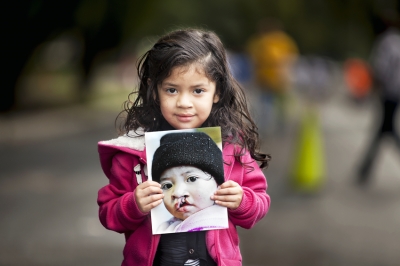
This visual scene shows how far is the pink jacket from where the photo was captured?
2318 mm

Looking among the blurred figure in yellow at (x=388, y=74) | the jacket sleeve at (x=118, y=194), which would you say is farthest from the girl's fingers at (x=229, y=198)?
the blurred figure in yellow at (x=388, y=74)

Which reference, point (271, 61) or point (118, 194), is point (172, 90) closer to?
point (118, 194)

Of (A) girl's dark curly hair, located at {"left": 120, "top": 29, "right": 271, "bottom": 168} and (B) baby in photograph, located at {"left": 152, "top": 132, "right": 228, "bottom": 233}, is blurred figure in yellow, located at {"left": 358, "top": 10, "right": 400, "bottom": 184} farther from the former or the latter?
(B) baby in photograph, located at {"left": 152, "top": 132, "right": 228, "bottom": 233}

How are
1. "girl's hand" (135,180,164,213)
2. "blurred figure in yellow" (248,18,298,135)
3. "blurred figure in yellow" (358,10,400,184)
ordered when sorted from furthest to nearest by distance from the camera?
"blurred figure in yellow" (248,18,298,135)
"blurred figure in yellow" (358,10,400,184)
"girl's hand" (135,180,164,213)

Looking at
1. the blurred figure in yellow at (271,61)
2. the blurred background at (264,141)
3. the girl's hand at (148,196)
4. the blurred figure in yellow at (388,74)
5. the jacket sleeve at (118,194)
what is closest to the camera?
the girl's hand at (148,196)

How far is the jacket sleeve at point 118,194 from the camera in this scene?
2.31 metres

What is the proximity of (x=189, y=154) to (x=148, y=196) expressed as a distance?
0.22 meters

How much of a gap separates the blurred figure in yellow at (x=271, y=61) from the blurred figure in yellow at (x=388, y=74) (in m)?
3.82

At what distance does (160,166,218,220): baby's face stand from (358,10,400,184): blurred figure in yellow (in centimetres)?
589

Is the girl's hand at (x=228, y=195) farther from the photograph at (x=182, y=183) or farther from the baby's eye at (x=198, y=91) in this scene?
the baby's eye at (x=198, y=91)

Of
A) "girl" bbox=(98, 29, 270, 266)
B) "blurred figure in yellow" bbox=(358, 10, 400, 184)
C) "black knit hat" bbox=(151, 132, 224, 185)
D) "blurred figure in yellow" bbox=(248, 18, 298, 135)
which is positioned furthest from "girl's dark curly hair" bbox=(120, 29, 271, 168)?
"blurred figure in yellow" bbox=(248, 18, 298, 135)

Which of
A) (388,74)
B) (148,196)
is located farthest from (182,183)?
(388,74)

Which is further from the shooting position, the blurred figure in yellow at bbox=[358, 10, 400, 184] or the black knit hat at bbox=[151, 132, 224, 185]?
the blurred figure in yellow at bbox=[358, 10, 400, 184]

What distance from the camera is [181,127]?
7.63 feet
